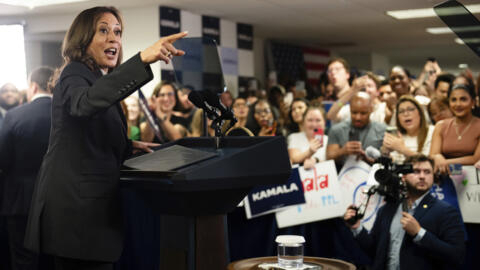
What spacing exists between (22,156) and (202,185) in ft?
8.19

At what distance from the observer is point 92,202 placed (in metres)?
1.83

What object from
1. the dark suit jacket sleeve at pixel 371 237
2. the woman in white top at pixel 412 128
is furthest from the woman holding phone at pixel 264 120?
the dark suit jacket sleeve at pixel 371 237

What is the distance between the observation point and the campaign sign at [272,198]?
3967mm

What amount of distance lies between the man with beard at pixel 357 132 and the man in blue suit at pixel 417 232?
42.2 inches

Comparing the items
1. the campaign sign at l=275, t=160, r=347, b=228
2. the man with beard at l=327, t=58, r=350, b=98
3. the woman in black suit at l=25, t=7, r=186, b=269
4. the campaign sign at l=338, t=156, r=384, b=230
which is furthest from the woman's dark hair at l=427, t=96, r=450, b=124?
the woman in black suit at l=25, t=7, r=186, b=269

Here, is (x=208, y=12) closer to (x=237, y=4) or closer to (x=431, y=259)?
(x=237, y=4)

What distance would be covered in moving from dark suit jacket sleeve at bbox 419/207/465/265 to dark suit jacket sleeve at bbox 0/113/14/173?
244 centimetres

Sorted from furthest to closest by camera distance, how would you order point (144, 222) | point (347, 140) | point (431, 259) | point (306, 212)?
1. point (347, 140)
2. point (306, 212)
3. point (144, 222)
4. point (431, 259)

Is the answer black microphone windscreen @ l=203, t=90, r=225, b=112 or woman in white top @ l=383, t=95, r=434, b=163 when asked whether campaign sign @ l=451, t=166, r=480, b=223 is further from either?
black microphone windscreen @ l=203, t=90, r=225, b=112

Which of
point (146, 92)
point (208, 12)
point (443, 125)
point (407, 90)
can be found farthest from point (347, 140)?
point (208, 12)

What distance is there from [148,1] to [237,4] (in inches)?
50.5

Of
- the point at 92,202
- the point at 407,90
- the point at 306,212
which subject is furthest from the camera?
the point at 407,90

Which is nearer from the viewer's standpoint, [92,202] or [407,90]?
[92,202]

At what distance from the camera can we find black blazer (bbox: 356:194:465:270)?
3.08m
